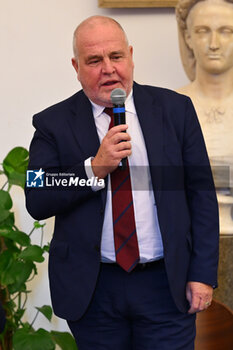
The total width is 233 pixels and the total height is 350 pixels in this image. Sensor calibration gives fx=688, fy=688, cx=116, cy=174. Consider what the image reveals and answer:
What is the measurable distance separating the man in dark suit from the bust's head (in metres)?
1.08

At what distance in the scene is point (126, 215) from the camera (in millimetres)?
2131

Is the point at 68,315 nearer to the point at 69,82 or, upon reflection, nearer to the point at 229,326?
the point at 229,326

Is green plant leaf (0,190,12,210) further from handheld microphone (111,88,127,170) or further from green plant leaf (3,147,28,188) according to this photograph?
handheld microphone (111,88,127,170)

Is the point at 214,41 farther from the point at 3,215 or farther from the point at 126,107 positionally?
the point at 3,215

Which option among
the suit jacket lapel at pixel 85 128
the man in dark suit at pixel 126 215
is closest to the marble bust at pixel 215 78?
the man in dark suit at pixel 126 215

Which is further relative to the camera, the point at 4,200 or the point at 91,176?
the point at 4,200

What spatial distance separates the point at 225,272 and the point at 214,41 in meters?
1.11

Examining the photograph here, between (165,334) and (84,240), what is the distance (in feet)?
1.29

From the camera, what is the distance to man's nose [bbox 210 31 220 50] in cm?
324

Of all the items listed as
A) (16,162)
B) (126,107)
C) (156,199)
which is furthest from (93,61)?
(16,162)

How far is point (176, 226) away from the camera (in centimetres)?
218

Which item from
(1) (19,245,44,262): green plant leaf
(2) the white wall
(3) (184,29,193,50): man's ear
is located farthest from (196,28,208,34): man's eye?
(1) (19,245,44,262): green plant leaf

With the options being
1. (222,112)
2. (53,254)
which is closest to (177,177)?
(53,254)

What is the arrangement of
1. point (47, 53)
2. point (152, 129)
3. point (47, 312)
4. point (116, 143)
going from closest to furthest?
point (116, 143)
point (152, 129)
point (47, 312)
point (47, 53)
